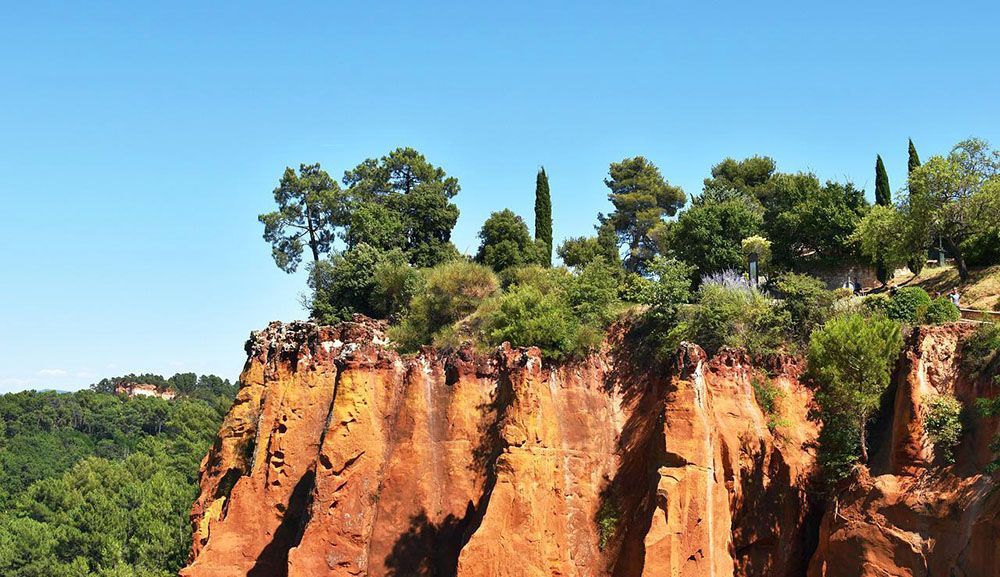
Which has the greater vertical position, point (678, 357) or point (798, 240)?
point (798, 240)

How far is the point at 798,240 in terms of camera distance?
40.6 meters

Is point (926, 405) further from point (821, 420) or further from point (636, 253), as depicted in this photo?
point (636, 253)

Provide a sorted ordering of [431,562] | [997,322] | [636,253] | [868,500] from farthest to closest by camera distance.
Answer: [636,253] < [431,562] < [997,322] < [868,500]

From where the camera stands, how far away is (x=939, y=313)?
94.9 feet

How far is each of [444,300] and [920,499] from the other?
68.3 feet

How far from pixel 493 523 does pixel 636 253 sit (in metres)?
32.3

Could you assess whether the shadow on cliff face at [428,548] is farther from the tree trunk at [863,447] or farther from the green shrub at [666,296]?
the tree trunk at [863,447]

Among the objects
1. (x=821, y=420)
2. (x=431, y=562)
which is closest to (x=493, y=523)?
(x=431, y=562)

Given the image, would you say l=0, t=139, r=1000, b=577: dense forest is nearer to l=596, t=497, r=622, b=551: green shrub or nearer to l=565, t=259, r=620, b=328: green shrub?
l=565, t=259, r=620, b=328: green shrub

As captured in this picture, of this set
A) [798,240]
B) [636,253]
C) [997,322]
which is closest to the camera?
[997,322]

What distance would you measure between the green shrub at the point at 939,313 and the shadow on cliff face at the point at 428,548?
1230 centimetres

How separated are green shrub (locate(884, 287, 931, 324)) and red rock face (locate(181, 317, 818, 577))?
3.46 metres

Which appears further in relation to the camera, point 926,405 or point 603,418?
point 603,418

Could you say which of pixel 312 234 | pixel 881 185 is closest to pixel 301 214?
pixel 312 234
